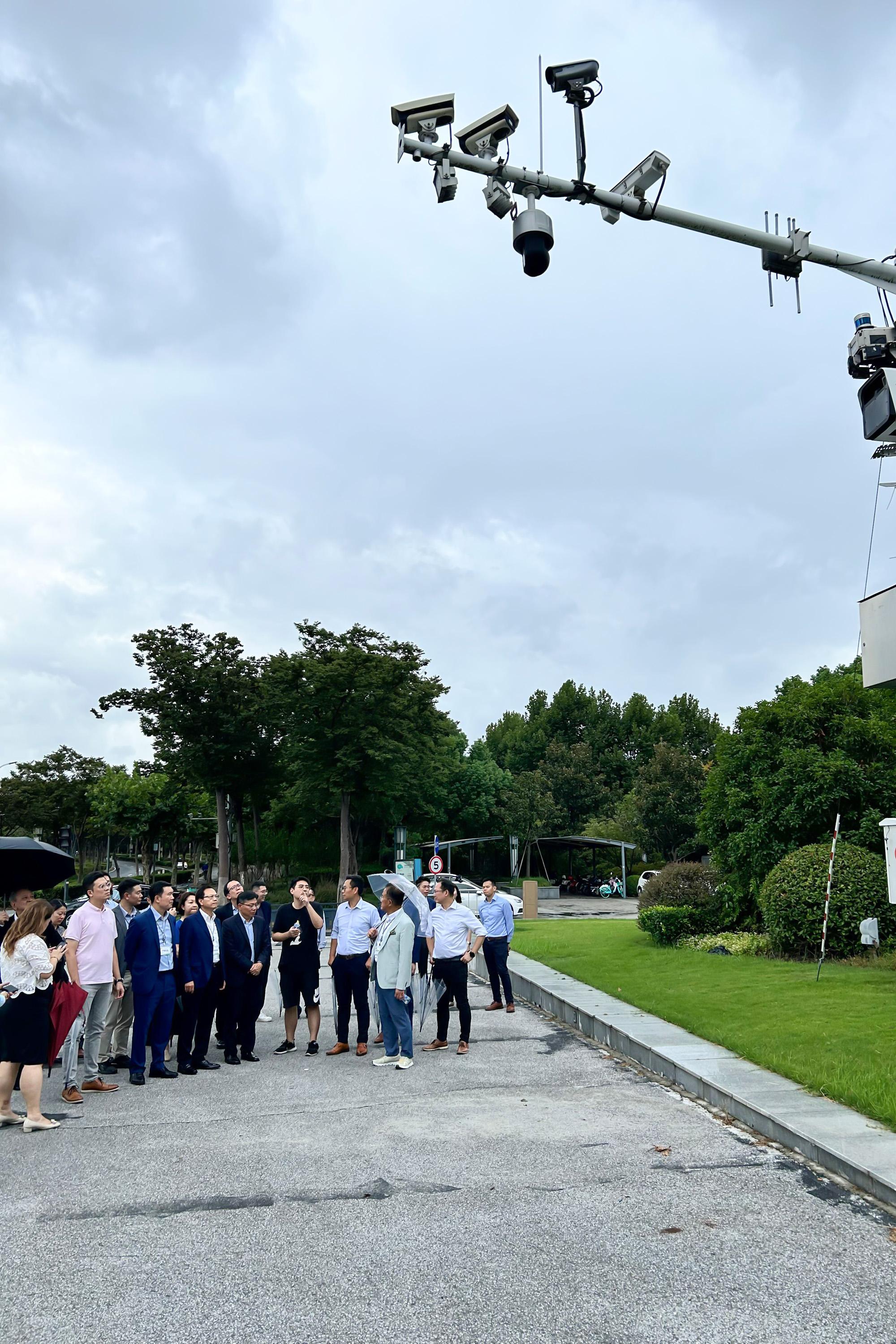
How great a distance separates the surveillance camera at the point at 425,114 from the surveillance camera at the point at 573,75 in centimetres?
63

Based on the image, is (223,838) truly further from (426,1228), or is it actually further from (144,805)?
(426,1228)

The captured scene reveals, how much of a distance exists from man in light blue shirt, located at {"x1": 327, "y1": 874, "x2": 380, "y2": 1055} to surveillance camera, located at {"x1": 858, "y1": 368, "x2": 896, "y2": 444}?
262 inches

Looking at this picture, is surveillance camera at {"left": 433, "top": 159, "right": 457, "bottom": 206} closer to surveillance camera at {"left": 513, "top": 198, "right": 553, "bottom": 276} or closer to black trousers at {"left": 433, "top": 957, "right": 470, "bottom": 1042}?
surveillance camera at {"left": 513, "top": 198, "right": 553, "bottom": 276}

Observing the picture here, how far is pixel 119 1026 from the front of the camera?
414 inches

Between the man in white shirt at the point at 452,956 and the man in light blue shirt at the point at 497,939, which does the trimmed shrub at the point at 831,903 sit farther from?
the man in white shirt at the point at 452,956

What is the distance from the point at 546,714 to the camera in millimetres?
87375

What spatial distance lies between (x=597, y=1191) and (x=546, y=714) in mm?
81776

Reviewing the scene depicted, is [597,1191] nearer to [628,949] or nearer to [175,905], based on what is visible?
[175,905]

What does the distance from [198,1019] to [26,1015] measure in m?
2.85

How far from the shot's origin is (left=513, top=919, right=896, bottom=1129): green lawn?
336 inches

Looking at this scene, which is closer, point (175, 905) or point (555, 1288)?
point (555, 1288)

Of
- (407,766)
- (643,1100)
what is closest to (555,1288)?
(643,1100)

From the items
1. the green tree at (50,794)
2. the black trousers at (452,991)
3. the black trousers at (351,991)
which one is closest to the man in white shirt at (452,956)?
the black trousers at (452,991)

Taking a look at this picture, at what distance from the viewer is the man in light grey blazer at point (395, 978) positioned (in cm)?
1003
